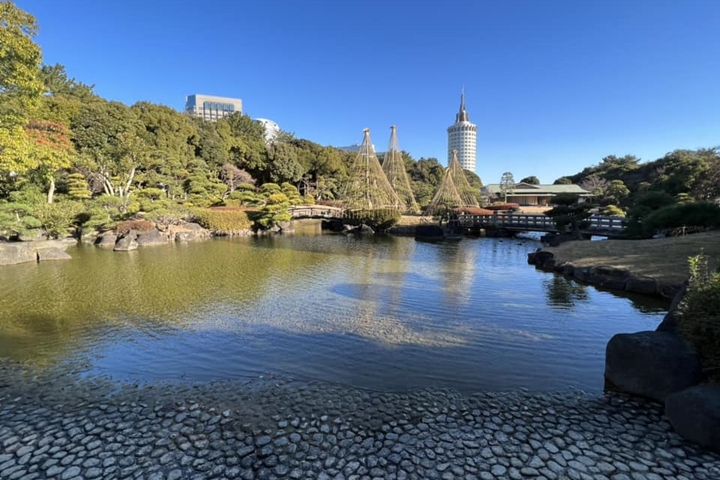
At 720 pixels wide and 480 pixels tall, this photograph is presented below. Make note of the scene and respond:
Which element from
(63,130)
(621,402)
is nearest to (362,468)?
(621,402)

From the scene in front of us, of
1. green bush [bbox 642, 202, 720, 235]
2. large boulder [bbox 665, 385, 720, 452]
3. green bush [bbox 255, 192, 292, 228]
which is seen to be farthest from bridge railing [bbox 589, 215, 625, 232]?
green bush [bbox 255, 192, 292, 228]

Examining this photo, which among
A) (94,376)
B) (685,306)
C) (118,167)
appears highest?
(118,167)

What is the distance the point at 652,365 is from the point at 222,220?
25.7 m

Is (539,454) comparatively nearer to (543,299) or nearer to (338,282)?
(543,299)

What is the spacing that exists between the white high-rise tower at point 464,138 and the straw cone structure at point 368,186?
259 ft

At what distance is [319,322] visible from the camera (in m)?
7.82

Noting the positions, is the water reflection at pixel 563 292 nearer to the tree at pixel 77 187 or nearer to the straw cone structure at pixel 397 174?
the straw cone structure at pixel 397 174

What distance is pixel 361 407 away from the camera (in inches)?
173

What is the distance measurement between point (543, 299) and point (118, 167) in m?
26.2

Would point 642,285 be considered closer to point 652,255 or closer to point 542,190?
point 652,255

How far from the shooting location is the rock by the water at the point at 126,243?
18.0 metres

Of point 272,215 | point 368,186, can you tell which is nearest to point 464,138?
point 368,186

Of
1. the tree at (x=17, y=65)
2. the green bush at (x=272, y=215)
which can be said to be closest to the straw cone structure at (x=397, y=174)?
the green bush at (x=272, y=215)

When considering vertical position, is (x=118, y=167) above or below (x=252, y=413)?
above
